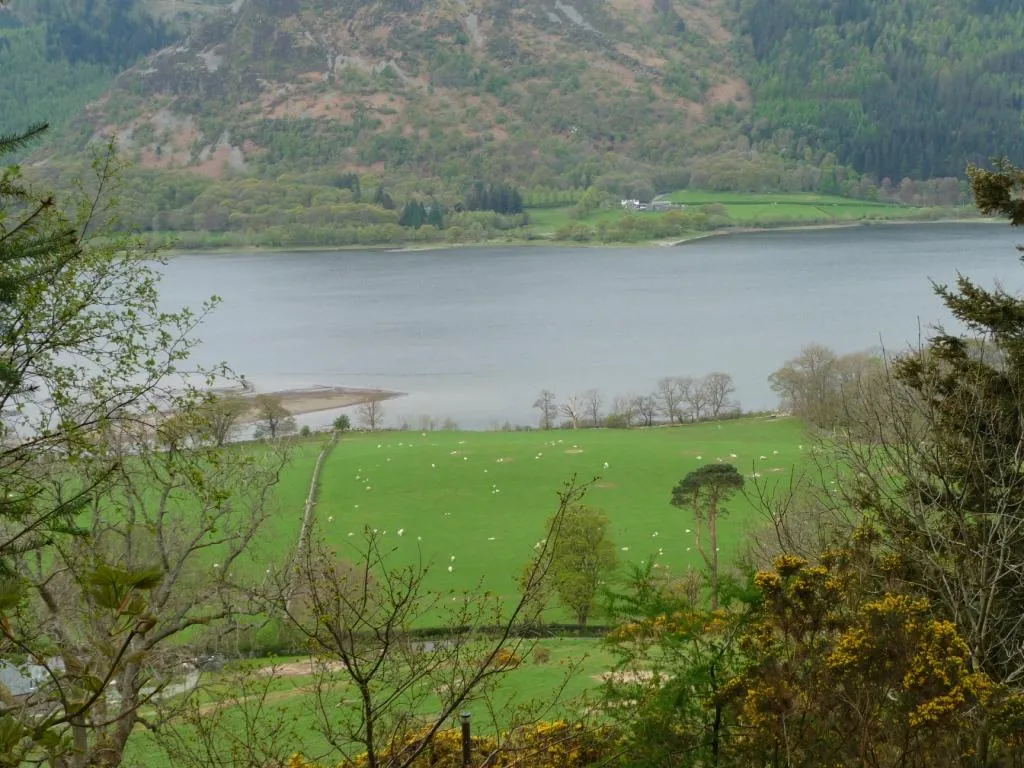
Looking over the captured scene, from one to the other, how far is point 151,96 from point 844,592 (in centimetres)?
14487

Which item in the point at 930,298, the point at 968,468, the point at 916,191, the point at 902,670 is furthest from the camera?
the point at 916,191

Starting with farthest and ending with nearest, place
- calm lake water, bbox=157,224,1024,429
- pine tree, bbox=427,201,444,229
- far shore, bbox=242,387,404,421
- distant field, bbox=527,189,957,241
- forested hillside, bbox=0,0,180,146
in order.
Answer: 1. forested hillside, bbox=0,0,180,146
2. pine tree, bbox=427,201,444,229
3. distant field, bbox=527,189,957,241
4. calm lake water, bbox=157,224,1024,429
5. far shore, bbox=242,387,404,421

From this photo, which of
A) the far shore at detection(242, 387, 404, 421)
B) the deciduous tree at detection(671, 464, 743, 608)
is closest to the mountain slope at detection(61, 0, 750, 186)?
the far shore at detection(242, 387, 404, 421)

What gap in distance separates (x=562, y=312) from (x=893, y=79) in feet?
322

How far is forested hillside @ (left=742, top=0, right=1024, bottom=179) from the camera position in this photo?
11812 cm

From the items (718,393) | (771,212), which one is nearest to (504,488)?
(718,393)

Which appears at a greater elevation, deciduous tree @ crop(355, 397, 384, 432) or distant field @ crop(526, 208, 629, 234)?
distant field @ crop(526, 208, 629, 234)

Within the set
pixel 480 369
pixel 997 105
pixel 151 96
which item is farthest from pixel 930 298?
pixel 151 96

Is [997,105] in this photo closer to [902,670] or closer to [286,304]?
[286,304]

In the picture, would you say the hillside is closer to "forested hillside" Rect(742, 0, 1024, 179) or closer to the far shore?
"forested hillside" Rect(742, 0, 1024, 179)

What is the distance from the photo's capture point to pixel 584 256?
8138 centimetres

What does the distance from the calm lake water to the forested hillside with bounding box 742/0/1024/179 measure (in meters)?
36.5

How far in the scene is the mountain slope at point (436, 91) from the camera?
125625mm

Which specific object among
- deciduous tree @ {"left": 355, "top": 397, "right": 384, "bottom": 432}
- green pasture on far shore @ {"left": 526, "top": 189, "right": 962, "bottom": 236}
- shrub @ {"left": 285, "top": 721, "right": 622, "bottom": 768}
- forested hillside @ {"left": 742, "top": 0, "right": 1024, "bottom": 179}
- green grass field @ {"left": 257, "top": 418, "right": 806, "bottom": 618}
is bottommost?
green grass field @ {"left": 257, "top": 418, "right": 806, "bottom": 618}
